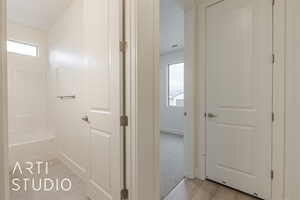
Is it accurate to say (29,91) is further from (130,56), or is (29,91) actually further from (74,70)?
(130,56)

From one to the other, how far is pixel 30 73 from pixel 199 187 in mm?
3713

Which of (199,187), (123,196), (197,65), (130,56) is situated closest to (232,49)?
(197,65)

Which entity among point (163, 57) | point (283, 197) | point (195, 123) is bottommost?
point (283, 197)

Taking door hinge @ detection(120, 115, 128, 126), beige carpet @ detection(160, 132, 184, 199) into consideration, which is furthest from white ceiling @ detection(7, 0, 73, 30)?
beige carpet @ detection(160, 132, 184, 199)

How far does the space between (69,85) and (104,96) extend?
1.41m

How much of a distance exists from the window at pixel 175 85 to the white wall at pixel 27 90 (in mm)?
3655

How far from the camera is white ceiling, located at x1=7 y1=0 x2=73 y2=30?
251 centimetres

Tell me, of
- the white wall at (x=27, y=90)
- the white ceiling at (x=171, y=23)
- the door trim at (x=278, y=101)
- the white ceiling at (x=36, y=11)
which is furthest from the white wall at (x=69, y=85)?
the door trim at (x=278, y=101)

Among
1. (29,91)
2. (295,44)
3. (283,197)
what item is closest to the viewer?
(295,44)

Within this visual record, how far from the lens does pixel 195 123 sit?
2410mm

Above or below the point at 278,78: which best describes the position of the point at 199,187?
below

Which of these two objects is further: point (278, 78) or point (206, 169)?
point (206, 169)

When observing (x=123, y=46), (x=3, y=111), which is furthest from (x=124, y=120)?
(x=3, y=111)

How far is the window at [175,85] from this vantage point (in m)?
5.45
